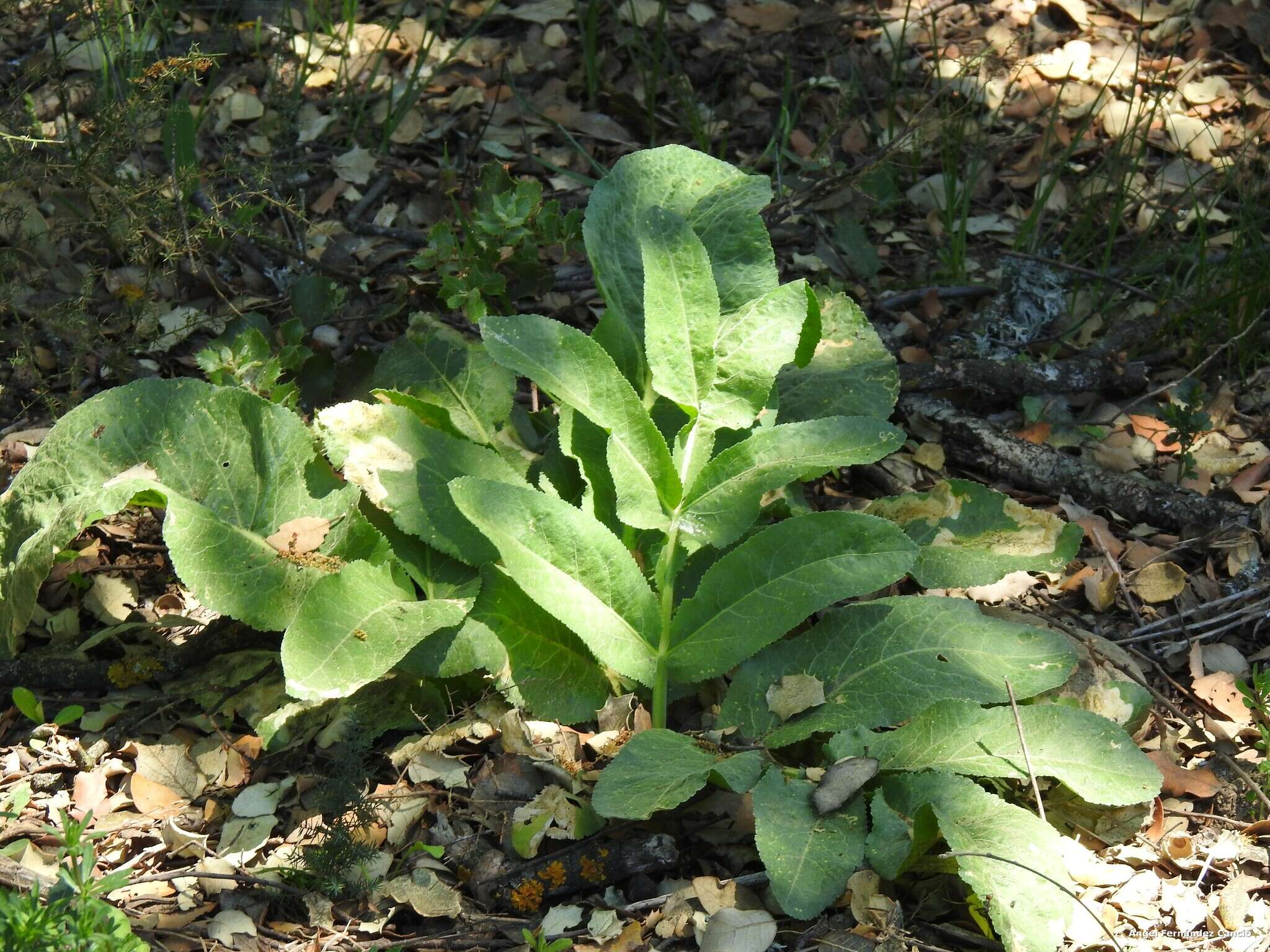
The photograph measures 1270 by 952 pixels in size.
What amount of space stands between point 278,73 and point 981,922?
3.02m

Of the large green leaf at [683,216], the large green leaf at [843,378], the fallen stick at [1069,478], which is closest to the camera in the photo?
the large green leaf at [683,216]

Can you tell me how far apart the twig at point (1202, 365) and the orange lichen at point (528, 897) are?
5.68 ft

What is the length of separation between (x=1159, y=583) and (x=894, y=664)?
0.77 meters

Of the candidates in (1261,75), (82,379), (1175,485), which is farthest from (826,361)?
(1261,75)

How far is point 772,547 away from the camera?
2123mm

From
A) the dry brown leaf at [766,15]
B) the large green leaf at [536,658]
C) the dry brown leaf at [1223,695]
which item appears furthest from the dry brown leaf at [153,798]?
the dry brown leaf at [766,15]

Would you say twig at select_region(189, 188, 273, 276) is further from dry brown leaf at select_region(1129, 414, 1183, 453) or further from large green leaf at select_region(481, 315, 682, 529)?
dry brown leaf at select_region(1129, 414, 1183, 453)

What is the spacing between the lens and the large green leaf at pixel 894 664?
2.05m

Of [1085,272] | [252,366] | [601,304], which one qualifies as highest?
[252,366]

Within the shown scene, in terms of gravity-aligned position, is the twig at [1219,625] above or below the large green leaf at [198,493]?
below

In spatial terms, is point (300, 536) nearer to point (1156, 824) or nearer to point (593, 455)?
point (593, 455)

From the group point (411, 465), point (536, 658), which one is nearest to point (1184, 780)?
point (536, 658)

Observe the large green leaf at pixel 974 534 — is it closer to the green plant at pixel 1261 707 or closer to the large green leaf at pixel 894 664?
the large green leaf at pixel 894 664

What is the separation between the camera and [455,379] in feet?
8.22
